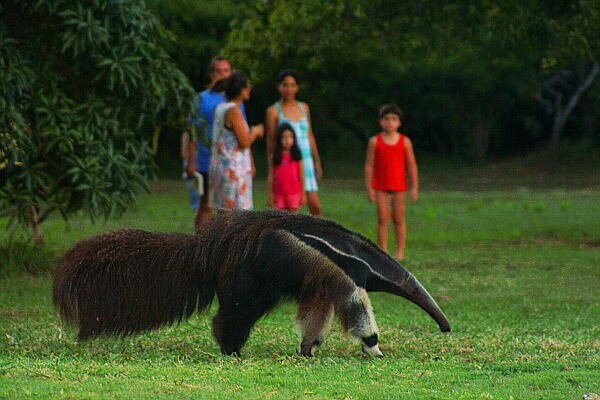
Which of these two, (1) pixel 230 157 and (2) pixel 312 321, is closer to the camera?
(2) pixel 312 321

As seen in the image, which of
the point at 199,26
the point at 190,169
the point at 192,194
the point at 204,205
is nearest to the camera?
the point at 204,205

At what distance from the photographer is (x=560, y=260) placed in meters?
12.2

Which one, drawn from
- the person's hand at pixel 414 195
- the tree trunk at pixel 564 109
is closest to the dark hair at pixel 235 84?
the person's hand at pixel 414 195

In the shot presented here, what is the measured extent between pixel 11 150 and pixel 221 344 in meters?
3.92

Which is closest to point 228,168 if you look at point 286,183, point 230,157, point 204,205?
point 230,157

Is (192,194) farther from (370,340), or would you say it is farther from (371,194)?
(370,340)

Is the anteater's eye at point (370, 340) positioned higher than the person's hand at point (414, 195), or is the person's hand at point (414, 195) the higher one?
the person's hand at point (414, 195)

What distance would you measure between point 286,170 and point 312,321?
172 inches

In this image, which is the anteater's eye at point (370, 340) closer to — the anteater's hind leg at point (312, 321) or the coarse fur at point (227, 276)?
the coarse fur at point (227, 276)

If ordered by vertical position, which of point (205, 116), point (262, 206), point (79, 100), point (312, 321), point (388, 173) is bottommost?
point (262, 206)

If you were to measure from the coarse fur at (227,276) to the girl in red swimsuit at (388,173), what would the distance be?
16.7 ft

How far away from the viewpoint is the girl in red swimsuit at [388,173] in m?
11.5

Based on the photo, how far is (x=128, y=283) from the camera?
249 inches

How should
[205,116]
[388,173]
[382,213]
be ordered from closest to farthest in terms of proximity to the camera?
[205,116] → [388,173] → [382,213]
